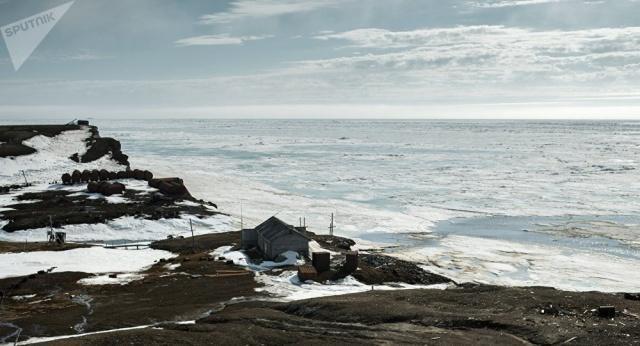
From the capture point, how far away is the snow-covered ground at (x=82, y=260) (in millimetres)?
37656

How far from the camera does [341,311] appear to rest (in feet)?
85.1

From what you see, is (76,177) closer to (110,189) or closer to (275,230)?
(110,189)

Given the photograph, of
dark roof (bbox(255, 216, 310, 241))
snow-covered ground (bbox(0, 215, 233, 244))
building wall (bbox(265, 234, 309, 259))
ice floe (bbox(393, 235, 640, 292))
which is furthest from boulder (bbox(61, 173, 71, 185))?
ice floe (bbox(393, 235, 640, 292))

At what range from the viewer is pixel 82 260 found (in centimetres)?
4025

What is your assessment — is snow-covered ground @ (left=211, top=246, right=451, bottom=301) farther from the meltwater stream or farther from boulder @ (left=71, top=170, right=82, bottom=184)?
boulder @ (left=71, top=170, right=82, bottom=184)

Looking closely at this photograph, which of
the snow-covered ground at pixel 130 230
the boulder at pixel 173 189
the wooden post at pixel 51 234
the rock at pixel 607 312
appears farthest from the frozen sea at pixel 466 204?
the wooden post at pixel 51 234

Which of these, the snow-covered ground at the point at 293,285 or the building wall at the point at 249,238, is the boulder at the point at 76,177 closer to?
the building wall at the point at 249,238

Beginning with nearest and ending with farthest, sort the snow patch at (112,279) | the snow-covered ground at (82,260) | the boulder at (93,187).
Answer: the snow patch at (112,279) < the snow-covered ground at (82,260) < the boulder at (93,187)

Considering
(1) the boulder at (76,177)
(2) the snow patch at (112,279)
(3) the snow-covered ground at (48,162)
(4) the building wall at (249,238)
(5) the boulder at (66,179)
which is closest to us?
(2) the snow patch at (112,279)

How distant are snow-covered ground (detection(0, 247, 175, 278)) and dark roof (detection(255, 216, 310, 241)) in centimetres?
711

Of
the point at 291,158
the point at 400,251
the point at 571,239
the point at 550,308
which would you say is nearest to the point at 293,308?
the point at 550,308

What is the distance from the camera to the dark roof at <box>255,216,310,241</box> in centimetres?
3909

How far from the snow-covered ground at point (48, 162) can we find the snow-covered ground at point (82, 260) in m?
34.7

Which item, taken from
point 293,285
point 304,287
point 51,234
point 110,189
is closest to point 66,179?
point 110,189
